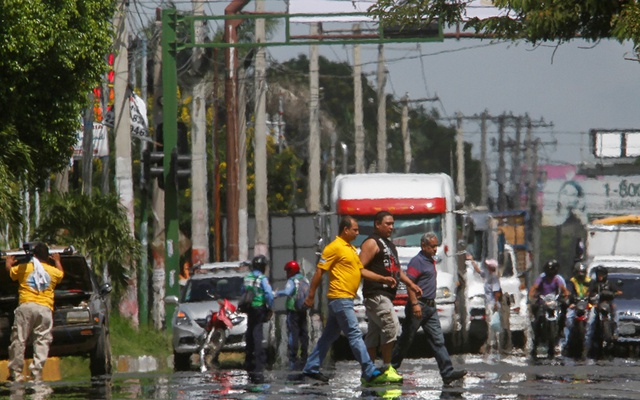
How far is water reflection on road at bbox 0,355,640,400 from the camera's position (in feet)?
53.3

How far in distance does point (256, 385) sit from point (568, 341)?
469 inches

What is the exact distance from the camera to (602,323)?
95.2ft

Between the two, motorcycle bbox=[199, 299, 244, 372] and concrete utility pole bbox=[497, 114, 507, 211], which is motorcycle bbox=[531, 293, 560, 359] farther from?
Answer: concrete utility pole bbox=[497, 114, 507, 211]

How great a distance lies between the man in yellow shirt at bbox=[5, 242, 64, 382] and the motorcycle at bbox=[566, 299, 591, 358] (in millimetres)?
11411

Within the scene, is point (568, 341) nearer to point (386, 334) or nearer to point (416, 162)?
point (386, 334)

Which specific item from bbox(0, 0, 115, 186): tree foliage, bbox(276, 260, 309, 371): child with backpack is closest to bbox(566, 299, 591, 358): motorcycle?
bbox(276, 260, 309, 371): child with backpack

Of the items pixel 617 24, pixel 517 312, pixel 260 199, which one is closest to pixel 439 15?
pixel 617 24

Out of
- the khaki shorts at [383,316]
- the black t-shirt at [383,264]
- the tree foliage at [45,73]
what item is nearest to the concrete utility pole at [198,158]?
the tree foliage at [45,73]

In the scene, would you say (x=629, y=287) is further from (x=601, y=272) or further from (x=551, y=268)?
(x=551, y=268)

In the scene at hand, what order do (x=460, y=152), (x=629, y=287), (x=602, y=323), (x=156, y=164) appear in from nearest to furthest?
(x=602, y=323) < (x=156, y=164) < (x=629, y=287) < (x=460, y=152)

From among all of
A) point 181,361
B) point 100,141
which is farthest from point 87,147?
point 181,361

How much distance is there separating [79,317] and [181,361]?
220 inches

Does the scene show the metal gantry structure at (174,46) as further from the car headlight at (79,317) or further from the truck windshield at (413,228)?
the car headlight at (79,317)

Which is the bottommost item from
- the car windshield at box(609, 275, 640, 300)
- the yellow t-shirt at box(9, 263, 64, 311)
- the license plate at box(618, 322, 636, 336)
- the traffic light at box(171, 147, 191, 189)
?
the license plate at box(618, 322, 636, 336)
